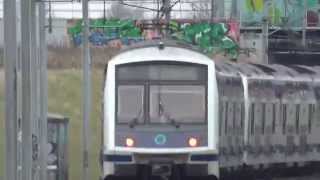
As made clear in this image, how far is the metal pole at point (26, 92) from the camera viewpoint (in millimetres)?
6922

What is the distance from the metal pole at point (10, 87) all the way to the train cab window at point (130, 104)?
1086 centimetres

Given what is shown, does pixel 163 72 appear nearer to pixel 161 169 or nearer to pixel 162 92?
pixel 162 92

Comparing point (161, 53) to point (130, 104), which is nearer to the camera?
point (130, 104)

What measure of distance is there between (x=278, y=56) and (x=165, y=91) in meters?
31.1

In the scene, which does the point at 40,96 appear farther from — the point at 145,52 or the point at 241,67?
the point at 241,67

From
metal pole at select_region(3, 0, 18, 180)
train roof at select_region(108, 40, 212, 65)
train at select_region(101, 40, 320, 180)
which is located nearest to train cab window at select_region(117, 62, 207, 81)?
train at select_region(101, 40, 320, 180)

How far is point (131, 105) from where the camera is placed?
17328 mm

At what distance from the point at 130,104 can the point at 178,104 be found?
0.91 meters

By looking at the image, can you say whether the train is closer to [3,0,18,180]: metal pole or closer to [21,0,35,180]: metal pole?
[21,0,35,180]: metal pole

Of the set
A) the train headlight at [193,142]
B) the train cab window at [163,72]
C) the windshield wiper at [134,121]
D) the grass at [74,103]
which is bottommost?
the grass at [74,103]

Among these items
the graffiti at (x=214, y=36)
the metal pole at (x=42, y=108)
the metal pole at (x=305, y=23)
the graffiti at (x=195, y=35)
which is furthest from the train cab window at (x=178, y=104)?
the metal pole at (x=305, y=23)

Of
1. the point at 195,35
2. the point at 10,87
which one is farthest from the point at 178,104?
the point at 195,35

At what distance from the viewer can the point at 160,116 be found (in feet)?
57.2

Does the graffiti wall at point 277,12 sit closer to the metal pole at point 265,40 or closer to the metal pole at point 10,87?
the metal pole at point 265,40
